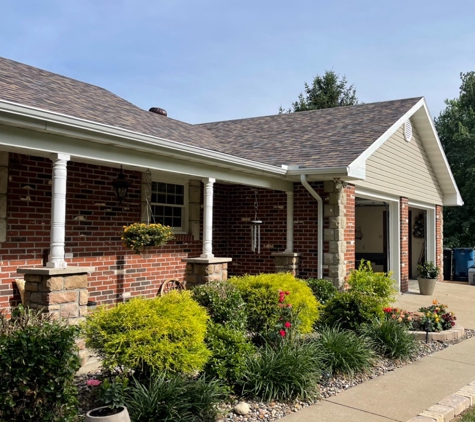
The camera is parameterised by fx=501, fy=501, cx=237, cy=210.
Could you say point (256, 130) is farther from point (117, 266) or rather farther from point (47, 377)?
point (47, 377)

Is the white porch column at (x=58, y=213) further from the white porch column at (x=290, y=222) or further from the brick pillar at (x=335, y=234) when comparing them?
the brick pillar at (x=335, y=234)

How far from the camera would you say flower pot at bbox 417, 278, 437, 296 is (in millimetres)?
12578

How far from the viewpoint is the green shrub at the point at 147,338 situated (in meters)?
4.09

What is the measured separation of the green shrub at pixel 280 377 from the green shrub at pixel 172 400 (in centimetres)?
45

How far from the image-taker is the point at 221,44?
43.1ft

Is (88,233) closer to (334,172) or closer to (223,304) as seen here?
(223,304)

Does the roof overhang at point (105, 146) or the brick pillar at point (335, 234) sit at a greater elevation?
the roof overhang at point (105, 146)

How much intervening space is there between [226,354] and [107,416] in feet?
4.98

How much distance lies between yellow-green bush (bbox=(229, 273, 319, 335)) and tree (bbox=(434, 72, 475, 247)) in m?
18.7

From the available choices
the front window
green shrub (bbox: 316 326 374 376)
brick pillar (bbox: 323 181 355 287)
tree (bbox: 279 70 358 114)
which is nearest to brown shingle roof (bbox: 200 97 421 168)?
brick pillar (bbox: 323 181 355 287)

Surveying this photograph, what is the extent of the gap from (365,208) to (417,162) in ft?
10.7

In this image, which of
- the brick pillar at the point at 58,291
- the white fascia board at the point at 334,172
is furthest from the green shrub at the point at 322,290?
the brick pillar at the point at 58,291

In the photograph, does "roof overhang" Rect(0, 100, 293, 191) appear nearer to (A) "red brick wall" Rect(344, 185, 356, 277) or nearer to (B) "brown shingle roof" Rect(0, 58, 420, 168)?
(B) "brown shingle roof" Rect(0, 58, 420, 168)

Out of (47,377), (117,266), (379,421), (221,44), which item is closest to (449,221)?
(221,44)
